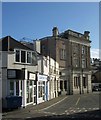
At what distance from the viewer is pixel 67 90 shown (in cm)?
6184

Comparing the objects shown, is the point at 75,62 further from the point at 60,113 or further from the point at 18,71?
the point at 60,113

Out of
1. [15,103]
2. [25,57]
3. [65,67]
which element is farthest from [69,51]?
[15,103]

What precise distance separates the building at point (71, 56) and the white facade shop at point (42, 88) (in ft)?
63.0

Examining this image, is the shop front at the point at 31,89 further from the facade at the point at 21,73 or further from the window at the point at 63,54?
the window at the point at 63,54

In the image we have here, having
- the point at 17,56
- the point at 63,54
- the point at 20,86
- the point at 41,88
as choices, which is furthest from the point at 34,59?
the point at 63,54

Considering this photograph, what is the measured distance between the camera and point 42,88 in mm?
36562

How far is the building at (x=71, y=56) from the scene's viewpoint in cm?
5972

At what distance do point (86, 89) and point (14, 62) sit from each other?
41.8 metres

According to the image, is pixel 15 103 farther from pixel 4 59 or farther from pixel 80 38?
pixel 80 38

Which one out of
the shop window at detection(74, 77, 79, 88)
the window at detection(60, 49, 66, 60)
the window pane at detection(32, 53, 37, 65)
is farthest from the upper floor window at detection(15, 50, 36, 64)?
the shop window at detection(74, 77, 79, 88)

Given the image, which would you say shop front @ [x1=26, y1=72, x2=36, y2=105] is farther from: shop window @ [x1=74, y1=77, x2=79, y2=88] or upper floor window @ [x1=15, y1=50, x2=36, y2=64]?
shop window @ [x1=74, y1=77, x2=79, y2=88]

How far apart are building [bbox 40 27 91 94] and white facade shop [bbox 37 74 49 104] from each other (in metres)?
19.2

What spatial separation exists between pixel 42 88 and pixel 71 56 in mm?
28067

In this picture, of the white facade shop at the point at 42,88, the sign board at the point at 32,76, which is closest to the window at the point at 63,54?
the white facade shop at the point at 42,88
